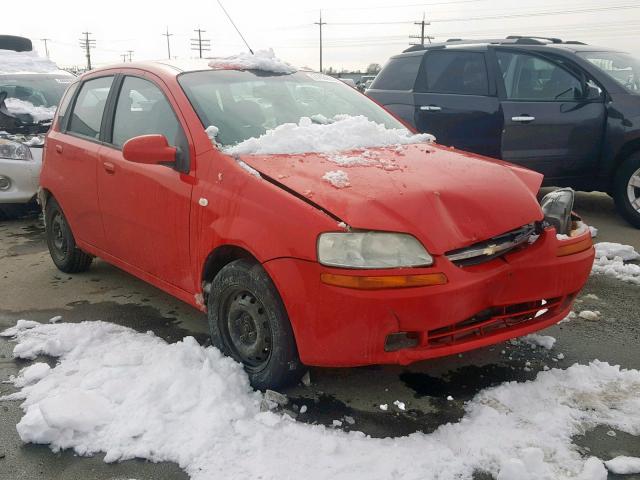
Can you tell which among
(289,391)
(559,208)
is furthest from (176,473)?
(559,208)

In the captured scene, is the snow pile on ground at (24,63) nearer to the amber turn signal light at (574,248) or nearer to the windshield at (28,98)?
the windshield at (28,98)

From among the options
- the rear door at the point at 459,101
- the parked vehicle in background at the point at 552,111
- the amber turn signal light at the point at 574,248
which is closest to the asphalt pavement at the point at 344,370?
the amber turn signal light at the point at 574,248

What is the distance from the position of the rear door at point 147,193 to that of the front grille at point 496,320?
1.45 meters

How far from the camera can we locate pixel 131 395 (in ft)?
9.43

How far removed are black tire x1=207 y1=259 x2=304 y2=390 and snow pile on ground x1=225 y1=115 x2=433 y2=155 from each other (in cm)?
65

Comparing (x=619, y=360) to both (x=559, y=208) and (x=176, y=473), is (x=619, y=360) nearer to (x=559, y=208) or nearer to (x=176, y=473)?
(x=559, y=208)

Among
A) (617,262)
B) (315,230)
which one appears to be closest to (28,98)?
(315,230)

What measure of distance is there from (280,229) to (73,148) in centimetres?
249

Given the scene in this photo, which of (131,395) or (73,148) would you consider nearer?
(131,395)

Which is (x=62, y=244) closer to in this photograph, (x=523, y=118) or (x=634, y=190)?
(x=523, y=118)

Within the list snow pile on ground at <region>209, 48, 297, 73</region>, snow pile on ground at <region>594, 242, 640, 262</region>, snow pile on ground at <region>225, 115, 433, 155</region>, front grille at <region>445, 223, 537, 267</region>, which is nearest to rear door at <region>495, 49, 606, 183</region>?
snow pile on ground at <region>594, 242, 640, 262</region>

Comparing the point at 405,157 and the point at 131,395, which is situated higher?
the point at 405,157

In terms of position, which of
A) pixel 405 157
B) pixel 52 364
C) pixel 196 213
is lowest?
pixel 52 364

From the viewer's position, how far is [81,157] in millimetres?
4359
